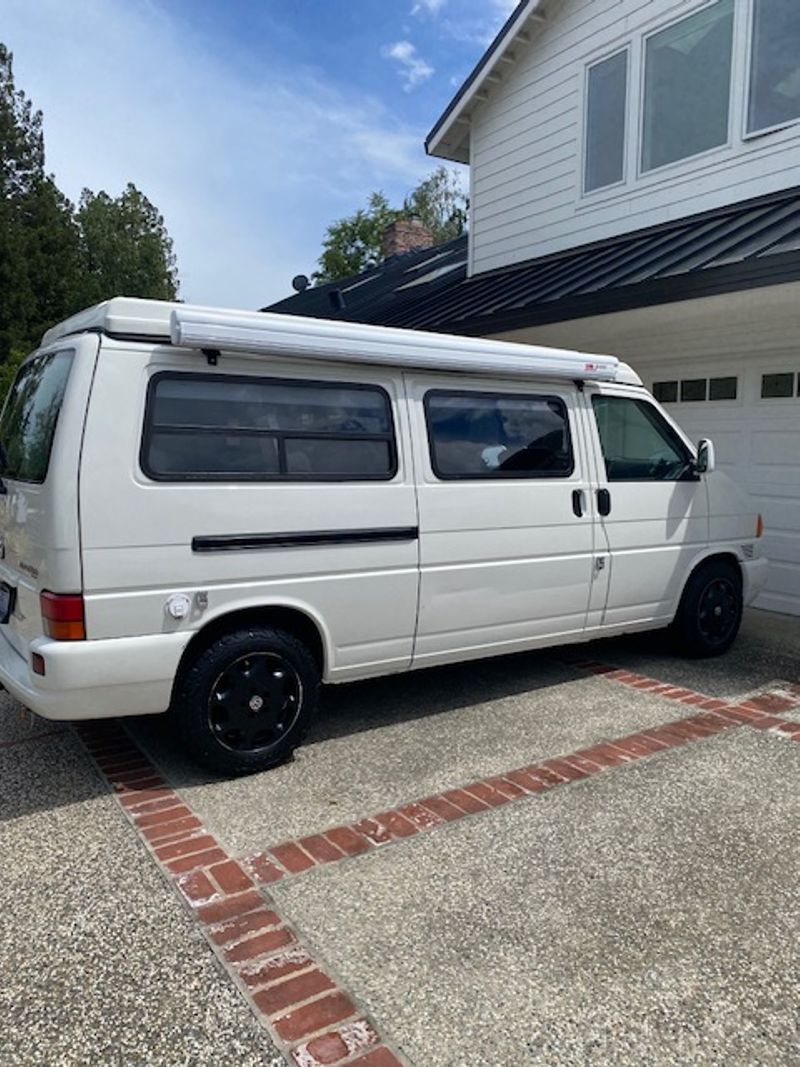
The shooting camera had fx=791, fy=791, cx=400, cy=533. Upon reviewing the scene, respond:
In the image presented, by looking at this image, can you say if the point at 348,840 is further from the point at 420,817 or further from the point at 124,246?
the point at 124,246

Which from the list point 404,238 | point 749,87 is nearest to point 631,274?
point 749,87

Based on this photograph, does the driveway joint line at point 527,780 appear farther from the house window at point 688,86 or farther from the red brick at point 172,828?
the house window at point 688,86

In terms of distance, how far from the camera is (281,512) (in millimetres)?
3832

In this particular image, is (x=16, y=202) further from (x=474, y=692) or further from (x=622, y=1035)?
(x=622, y=1035)

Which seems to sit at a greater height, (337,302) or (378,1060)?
(337,302)

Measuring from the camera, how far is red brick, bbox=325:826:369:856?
3.17 metres

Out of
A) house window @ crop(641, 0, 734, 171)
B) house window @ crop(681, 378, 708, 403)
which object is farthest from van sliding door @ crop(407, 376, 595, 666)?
house window @ crop(641, 0, 734, 171)

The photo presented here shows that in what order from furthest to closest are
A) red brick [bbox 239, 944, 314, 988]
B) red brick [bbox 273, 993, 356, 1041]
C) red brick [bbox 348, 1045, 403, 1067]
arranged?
red brick [bbox 239, 944, 314, 988] < red brick [bbox 273, 993, 356, 1041] < red brick [bbox 348, 1045, 403, 1067]

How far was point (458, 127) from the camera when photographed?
11.0 meters

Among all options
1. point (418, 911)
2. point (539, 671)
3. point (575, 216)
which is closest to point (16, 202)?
point (575, 216)

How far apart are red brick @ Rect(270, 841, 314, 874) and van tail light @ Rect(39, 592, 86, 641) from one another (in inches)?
47.7

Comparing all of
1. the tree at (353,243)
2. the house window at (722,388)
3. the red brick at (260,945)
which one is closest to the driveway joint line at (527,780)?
the red brick at (260,945)

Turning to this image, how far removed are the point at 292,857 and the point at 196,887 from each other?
387 millimetres

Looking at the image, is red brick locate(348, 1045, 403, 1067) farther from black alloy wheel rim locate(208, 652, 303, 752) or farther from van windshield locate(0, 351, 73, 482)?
van windshield locate(0, 351, 73, 482)
